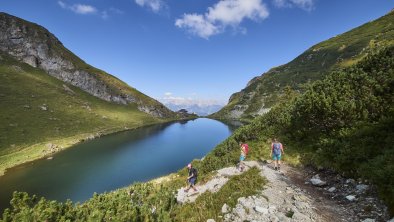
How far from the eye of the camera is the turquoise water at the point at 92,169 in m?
58.0

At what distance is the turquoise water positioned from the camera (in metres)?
58.0

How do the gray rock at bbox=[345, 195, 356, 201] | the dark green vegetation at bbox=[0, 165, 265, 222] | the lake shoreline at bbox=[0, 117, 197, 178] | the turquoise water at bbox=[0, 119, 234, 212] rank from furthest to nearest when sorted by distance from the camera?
the lake shoreline at bbox=[0, 117, 197, 178]
the turquoise water at bbox=[0, 119, 234, 212]
the gray rock at bbox=[345, 195, 356, 201]
the dark green vegetation at bbox=[0, 165, 265, 222]

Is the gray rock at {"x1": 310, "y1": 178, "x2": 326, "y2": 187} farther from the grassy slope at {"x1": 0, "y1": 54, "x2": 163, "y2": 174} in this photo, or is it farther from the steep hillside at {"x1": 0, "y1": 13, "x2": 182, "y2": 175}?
the grassy slope at {"x1": 0, "y1": 54, "x2": 163, "y2": 174}

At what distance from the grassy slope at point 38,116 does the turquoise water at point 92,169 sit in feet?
31.9

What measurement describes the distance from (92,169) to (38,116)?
73889 millimetres

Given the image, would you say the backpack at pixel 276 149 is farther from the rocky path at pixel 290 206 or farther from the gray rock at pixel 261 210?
the gray rock at pixel 261 210

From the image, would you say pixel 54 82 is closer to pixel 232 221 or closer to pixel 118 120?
pixel 118 120

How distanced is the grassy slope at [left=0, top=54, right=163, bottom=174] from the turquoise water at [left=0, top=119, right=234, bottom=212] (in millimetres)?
9712

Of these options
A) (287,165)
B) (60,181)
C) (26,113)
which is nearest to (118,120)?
(26,113)

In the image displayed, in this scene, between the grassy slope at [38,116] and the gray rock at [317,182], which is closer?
the gray rock at [317,182]

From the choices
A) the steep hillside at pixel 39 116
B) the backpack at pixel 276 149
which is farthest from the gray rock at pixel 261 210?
the steep hillside at pixel 39 116

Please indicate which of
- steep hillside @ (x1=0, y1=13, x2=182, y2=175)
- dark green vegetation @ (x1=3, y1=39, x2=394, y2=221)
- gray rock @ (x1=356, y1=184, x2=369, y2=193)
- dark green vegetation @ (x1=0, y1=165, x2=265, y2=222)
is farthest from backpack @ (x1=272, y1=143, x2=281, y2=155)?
steep hillside @ (x1=0, y1=13, x2=182, y2=175)

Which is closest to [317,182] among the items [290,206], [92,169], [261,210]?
[290,206]

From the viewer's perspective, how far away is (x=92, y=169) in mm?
75562
